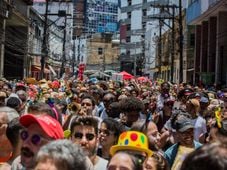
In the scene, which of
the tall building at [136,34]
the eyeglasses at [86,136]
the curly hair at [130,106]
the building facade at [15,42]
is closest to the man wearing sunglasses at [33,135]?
the eyeglasses at [86,136]

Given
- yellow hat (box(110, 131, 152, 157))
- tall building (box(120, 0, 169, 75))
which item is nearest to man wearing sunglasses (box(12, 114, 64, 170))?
yellow hat (box(110, 131, 152, 157))

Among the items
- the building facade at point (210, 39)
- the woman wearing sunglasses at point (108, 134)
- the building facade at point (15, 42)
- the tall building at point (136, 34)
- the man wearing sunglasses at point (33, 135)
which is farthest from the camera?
the tall building at point (136, 34)

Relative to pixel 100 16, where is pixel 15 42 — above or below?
below

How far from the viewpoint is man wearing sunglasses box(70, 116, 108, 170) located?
198 inches

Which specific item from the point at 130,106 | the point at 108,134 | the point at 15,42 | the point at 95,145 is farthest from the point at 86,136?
the point at 15,42

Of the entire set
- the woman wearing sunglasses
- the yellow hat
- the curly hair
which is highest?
the curly hair

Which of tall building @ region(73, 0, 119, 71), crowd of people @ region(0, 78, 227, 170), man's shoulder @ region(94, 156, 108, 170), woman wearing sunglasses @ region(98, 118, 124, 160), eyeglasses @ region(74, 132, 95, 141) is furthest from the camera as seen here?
tall building @ region(73, 0, 119, 71)

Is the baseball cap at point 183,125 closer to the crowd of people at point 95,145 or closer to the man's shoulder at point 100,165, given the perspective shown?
the crowd of people at point 95,145

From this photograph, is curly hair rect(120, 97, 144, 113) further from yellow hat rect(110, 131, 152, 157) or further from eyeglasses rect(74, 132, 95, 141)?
yellow hat rect(110, 131, 152, 157)

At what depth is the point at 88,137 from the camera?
518 centimetres

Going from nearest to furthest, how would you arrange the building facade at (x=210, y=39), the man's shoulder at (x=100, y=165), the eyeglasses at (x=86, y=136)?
the man's shoulder at (x=100, y=165) < the eyeglasses at (x=86, y=136) < the building facade at (x=210, y=39)

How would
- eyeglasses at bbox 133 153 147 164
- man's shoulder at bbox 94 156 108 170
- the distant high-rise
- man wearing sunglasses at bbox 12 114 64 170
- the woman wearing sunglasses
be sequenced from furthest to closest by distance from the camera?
the distant high-rise < the woman wearing sunglasses < man's shoulder at bbox 94 156 108 170 < eyeglasses at bbox 133 153 147 164 < man wearing sunglasses at bbox 12 114 64 170

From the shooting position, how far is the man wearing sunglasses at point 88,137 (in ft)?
16.5

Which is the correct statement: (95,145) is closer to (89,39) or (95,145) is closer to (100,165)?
(100,165)
